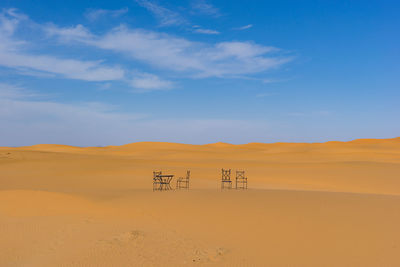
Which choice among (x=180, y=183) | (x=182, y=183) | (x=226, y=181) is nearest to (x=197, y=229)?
(x=226, y=181)

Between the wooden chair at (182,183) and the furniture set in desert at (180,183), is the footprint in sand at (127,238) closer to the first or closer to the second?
the furniture set in desert at (180,183)

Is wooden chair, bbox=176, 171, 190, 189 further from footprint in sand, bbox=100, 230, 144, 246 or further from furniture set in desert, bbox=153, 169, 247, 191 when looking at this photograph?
footprint in sand, bbox=100, 230, 144, 246

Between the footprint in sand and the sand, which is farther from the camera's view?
the footprint in sand

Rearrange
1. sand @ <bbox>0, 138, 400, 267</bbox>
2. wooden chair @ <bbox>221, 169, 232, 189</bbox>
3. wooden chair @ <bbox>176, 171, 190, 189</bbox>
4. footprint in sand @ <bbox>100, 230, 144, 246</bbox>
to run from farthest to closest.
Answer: wooden chair @ <bbox>176, 171, 190, 189</bbox>
wooden chair @ <bbox>221, 169, 232, 189</bbox>
footprint in sand @ <bbox>100, 230, 144, 246</bbox>
sand @ <bbox>0, 138, 400, 267</bbox>

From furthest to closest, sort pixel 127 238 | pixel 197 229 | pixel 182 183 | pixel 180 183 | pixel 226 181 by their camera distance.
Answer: pixel 182 183 → pixel 180 183 → pixel 226 181 → pixel 197 229 → pixel 127 238

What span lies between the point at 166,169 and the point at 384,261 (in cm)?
2864

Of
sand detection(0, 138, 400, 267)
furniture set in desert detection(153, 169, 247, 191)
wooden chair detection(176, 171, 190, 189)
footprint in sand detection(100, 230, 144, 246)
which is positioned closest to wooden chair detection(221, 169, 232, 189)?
furniture set in desert detection(153, 169, 247, 191)

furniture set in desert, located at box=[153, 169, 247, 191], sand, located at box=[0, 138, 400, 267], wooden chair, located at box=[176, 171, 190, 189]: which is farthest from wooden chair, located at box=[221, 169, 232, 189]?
sand, located at box=[0, 138, 400, 267]

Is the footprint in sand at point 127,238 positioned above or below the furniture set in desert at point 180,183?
below

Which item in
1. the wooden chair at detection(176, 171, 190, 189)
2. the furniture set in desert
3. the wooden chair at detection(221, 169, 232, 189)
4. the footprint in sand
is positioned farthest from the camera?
the wooden chair at detection(176, 171, 190, 189)

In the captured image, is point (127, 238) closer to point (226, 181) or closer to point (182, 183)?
point (226, 181)

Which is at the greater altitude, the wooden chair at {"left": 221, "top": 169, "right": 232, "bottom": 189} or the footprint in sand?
the wooden chair at {"left": 221, "top": 169, "right": 232, "bottom": 189}

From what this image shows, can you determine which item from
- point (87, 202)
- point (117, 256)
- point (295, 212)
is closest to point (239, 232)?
point (295, 212)

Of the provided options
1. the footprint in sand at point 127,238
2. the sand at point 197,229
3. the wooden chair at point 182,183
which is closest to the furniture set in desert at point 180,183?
the wooden chair at point 182,183
